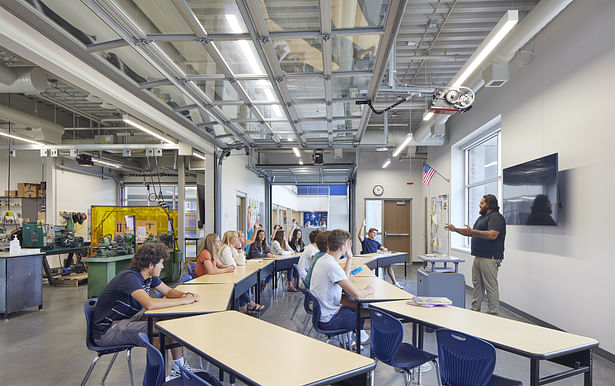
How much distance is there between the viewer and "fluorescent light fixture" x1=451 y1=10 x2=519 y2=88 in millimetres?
3547

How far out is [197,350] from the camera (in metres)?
2.35

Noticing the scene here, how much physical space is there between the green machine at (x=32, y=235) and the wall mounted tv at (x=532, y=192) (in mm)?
9079

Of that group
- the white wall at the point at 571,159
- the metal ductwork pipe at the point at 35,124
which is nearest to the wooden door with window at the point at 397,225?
the white wall at the point at 571,159

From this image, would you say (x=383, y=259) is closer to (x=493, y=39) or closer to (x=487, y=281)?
(x=487, y=281)

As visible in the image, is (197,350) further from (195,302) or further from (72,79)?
(72,79)

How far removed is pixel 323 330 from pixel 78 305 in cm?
536

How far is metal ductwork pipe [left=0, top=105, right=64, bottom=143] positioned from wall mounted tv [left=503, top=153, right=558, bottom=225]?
8.50 m

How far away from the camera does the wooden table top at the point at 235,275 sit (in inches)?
183

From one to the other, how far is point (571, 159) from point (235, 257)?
4.67 meters

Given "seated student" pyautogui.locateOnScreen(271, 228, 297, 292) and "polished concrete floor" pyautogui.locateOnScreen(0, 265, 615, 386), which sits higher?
"seated student" pyautogui.locateOnScreen(271, 228, 297, 292)

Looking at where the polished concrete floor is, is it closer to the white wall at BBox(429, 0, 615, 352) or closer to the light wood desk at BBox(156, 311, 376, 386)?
the light wood desk at BBox(156, 311, 376, 386)

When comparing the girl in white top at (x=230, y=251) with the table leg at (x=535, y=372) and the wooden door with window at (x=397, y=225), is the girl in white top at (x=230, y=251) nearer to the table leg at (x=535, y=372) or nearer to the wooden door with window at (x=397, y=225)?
the table leg at (x=535, y=372)

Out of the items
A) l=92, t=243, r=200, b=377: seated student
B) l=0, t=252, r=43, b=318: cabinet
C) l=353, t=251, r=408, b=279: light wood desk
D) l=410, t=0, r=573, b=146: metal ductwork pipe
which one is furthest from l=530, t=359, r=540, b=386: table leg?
l=0, t=252, r=43, b=318: cabinet

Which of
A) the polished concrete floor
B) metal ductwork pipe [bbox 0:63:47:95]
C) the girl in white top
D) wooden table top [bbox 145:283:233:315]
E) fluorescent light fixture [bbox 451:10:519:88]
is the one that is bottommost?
the polished concrete floor
